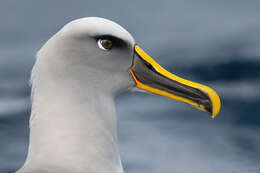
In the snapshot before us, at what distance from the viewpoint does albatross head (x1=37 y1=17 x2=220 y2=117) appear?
4.00 metres

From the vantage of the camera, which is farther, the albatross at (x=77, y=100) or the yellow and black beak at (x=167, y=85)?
the yellow and black beak at (x=167, y=85)

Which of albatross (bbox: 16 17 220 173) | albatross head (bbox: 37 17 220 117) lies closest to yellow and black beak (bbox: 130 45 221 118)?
albatross head (bbox: 37 17 220 117)

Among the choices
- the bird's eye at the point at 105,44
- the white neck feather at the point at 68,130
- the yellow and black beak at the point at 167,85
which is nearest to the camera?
the white neck feather at the point at 68,130

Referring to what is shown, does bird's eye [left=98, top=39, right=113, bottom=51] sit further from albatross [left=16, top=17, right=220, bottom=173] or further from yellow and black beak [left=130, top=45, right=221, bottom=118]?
yellow and black beak [left=130, top=45, right=221, bottom=118]

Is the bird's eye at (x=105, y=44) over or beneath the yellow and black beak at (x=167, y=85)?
over

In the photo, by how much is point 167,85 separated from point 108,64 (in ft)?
1.47

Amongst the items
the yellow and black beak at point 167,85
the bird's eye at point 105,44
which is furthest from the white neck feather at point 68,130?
the yellow and black beak at point 167,85

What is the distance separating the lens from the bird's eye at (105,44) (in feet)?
13.4

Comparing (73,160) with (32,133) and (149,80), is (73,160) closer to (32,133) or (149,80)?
(32,133)

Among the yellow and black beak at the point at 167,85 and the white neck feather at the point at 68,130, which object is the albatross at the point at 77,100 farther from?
the yellow and black beak at the point at 167,85

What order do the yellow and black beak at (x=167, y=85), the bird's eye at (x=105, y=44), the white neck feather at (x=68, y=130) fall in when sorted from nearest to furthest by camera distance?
the white neck feather at (x=68, y=130), the bird's eye at (x=105, y=44), the yellow and black beak at (x=167, y=85)

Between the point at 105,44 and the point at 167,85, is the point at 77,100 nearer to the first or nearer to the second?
the point at 105,44

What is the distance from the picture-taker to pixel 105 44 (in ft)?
13.5

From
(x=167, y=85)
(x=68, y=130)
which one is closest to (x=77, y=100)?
(x=68, y=130)
